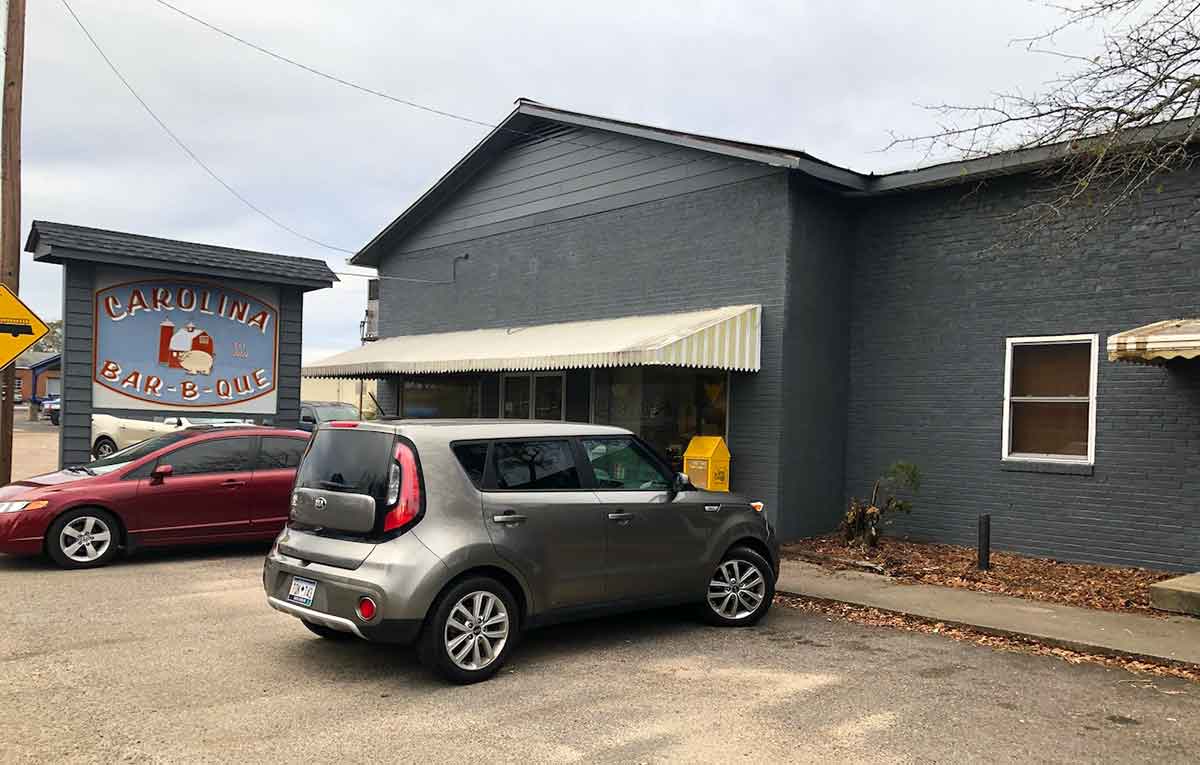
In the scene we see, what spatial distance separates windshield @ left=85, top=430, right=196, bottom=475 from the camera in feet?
33.6

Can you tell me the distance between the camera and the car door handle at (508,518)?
20.6 feet

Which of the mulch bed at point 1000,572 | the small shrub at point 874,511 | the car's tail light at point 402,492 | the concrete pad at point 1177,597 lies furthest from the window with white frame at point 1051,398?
the car's tail light at point 402,492

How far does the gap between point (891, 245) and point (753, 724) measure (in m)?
8.35

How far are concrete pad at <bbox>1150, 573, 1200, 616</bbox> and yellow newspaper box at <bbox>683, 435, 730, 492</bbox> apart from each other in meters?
4.89

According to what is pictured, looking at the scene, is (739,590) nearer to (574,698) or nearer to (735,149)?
(574,698)

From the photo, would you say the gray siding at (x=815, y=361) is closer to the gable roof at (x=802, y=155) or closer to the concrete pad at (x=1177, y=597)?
the gable roof at (x=802, y=155)

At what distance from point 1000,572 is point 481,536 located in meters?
6.33

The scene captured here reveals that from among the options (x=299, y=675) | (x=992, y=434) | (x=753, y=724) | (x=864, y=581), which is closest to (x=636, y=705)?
(x=753, y=724)

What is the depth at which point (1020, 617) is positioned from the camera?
26.1 ft

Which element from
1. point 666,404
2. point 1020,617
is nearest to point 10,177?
point 666,404

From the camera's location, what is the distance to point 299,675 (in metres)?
Result: 6.11

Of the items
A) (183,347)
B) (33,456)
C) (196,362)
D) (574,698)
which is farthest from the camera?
(33,456)

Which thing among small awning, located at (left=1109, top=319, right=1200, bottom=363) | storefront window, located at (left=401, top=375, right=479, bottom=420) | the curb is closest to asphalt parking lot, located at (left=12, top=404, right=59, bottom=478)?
storefront window, located at (left=401, top=375, right=479, bottom=420)

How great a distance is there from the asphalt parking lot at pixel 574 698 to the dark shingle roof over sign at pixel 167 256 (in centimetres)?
637
